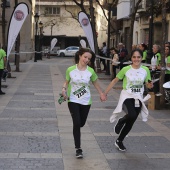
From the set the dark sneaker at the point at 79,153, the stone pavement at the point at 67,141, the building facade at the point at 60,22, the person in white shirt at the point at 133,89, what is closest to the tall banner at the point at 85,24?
the stone pavement at the point at 67,141

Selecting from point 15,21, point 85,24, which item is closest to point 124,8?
point 85,24

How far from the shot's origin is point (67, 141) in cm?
786

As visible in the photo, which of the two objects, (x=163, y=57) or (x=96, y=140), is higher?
(x=163, y=57)

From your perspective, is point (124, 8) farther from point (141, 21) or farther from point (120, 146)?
point (120, 146)

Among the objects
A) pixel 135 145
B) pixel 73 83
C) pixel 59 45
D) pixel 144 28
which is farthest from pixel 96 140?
pixel 59 45

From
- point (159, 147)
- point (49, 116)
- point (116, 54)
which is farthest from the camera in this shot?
point (116, 54)

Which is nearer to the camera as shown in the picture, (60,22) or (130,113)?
(130,113)

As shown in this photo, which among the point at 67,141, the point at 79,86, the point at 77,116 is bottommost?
the point at 67,141

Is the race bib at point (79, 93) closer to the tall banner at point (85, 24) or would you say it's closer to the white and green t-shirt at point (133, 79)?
the white and green t-shirt at point (133, 79)

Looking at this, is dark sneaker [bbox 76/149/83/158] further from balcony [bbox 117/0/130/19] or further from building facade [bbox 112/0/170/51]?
balcony [bbox 117/0/130/19]

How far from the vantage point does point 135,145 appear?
25.3ft

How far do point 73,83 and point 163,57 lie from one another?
607cm

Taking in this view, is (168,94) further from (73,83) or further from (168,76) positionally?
(73,83)

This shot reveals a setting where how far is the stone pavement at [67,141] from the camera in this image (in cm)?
643
